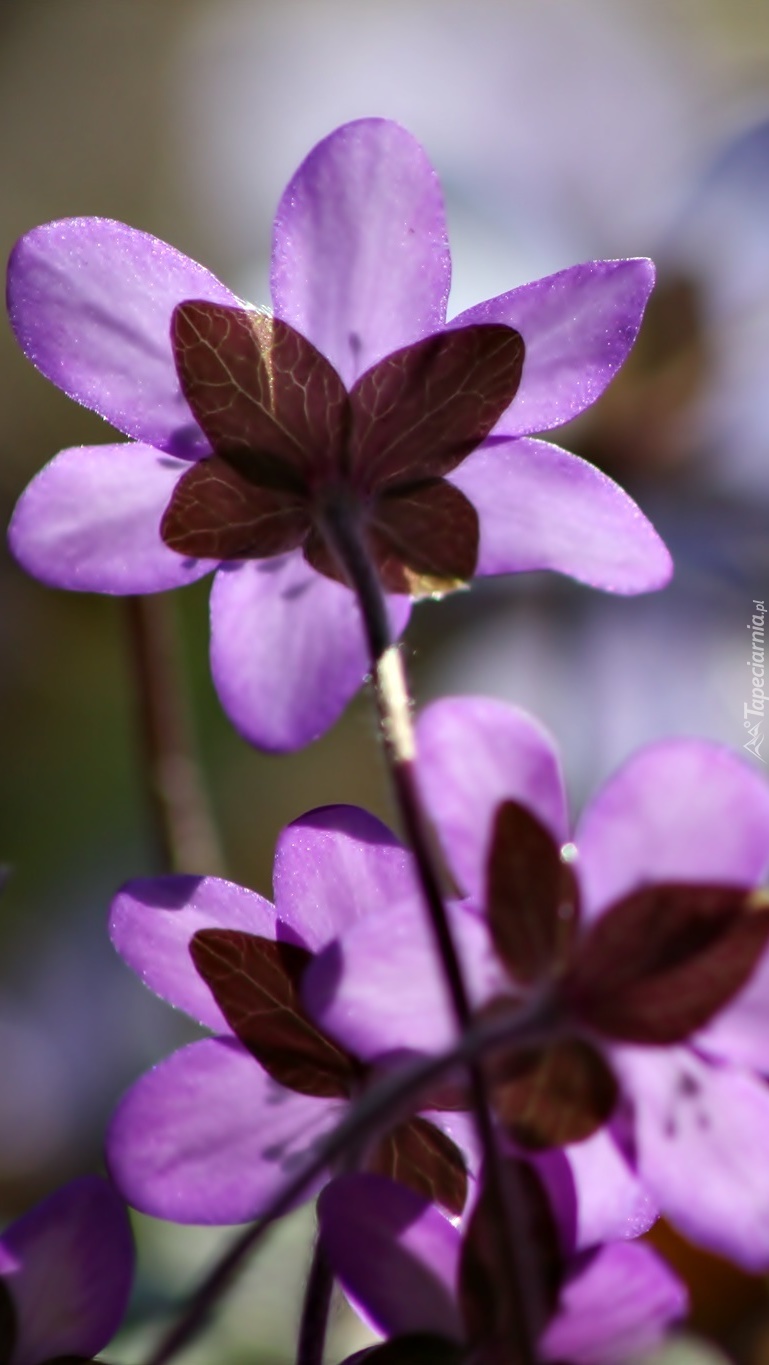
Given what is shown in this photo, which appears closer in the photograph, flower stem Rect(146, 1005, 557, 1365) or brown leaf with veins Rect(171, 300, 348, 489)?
flower stem Rect(146, 1005, 557, 1365)

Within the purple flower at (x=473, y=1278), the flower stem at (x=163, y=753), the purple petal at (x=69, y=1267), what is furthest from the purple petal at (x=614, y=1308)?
the flower stem at (x=163, y=753)

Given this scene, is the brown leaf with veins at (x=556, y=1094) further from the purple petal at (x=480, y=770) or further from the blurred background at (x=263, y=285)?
the blurred background at (x=263, y=285)

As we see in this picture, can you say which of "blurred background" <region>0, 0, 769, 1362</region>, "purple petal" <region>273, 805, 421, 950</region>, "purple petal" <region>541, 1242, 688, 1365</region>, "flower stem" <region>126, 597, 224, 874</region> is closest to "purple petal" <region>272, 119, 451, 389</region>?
"purple petal" <region>273, 805, 421, 950</region>

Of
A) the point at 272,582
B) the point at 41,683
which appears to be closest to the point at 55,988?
the point at 41,683

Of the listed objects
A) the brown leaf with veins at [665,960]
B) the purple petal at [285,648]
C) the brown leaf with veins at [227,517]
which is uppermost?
the brown leaf with veins at [227,517]

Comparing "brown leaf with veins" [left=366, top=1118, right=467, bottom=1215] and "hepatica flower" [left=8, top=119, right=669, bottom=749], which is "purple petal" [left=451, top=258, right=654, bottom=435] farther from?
"brown leaf with veins" [left=366, top=1118, right=467, bottom=1215]

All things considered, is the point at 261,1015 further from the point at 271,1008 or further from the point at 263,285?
the point at 263,285

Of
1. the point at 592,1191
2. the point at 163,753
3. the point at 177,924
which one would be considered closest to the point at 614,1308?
the point at 592,1191
